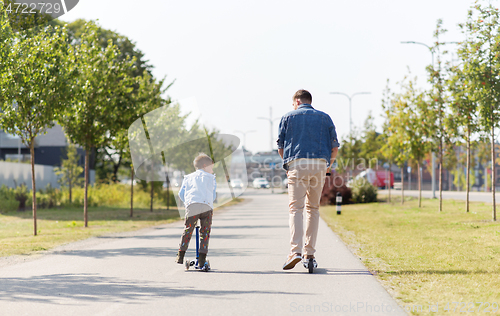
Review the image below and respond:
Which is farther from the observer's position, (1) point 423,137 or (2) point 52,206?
(2) point 52,206

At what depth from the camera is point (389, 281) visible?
266 inches

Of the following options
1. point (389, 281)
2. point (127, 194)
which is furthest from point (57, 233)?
point (127, 194)

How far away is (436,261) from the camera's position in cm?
834

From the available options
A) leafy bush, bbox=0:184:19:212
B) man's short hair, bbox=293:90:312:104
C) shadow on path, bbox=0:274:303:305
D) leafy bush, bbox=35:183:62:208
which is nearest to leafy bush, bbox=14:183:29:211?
leafy bush, bbox=0:184:19:212

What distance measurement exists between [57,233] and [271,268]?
27.8 feet

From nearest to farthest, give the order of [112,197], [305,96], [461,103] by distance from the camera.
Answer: [305,96] → [461,103] → [112,197]

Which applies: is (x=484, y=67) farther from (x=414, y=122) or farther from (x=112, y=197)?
(x=112, y=197)

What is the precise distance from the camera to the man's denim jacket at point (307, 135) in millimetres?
7215

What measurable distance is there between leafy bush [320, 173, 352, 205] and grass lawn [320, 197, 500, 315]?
665 inches

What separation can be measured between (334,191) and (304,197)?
83.5 feet

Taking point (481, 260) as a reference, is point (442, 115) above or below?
above

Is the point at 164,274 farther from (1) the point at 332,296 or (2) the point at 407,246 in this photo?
(2) the point at 407,246

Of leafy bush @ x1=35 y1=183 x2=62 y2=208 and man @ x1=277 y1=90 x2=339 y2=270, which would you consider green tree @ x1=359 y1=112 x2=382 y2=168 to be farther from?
man @ x1=277 y1=90 x2=339 y2=270

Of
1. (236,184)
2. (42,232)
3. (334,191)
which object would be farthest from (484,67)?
(334,191)
